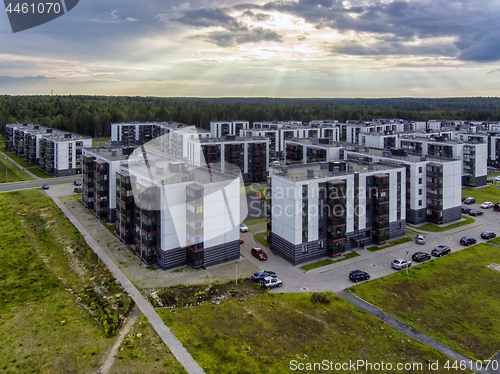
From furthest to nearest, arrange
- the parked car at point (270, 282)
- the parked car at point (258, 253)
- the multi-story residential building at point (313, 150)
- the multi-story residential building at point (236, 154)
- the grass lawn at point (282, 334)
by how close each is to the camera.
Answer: the multi-story residential building at point (236, 154) < the multi-story residential building at point (313, 150) < the parked car at point (258, 253) < the parked car at point (270, 282) < the grass lawn at point (282, 334)

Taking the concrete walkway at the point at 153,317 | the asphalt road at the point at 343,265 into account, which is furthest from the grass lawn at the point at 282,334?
the asphalt road at the point at 343,265

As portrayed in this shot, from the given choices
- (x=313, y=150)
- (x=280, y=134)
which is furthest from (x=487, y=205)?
(x=280, y=134)

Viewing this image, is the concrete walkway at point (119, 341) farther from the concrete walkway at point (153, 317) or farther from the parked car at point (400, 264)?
the parked car at point (400, 264)

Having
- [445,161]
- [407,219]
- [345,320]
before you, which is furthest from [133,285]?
[445,161]

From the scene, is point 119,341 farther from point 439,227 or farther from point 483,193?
point 483,193

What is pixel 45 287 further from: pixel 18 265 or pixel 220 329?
pixel 220 329

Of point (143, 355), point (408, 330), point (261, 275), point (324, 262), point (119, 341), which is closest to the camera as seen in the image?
point (143, 355)
